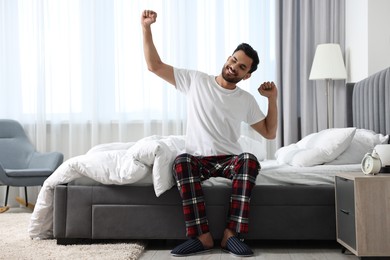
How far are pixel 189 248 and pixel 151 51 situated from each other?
103cm

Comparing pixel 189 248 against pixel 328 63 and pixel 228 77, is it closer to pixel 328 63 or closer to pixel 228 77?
pixel 228 77

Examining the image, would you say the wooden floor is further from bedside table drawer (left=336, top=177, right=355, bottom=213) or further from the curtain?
the curtain

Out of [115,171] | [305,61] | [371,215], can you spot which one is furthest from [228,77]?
[305,61]

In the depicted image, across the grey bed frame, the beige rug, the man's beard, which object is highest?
the man's beard

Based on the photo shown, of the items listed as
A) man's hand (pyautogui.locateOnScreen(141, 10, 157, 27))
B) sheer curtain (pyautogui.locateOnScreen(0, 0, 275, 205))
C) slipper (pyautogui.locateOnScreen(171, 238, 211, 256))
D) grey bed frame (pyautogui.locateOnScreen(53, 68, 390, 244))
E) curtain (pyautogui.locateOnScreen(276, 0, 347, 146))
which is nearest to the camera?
slipper (pyautogui.locateOnScreen(171, 238, 211, 256))

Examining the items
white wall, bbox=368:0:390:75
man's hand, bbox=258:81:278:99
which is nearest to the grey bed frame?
man's hand, bbox=258:81:278:99

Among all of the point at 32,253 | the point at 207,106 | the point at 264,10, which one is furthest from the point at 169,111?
the point at 32,253

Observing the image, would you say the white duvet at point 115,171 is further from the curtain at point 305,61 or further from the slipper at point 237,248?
the curtain at point 305,61

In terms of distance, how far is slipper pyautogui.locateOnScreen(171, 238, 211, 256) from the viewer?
288 centimetres

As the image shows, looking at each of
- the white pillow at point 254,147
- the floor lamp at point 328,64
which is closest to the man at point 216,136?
the white pillow at point 254,147

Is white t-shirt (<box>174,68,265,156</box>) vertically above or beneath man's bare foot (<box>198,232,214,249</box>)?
above

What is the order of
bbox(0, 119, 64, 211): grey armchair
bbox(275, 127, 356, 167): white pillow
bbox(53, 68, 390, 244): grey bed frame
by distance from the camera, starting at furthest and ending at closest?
bbox(0, 119, 64, 211): grey armchair
bbox(275, 127, 356, 167): white pillow
bbox(53, 68, 390, 244): grey bed frame

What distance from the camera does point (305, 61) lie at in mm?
5258

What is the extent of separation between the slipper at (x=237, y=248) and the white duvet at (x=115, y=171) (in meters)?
0.42
